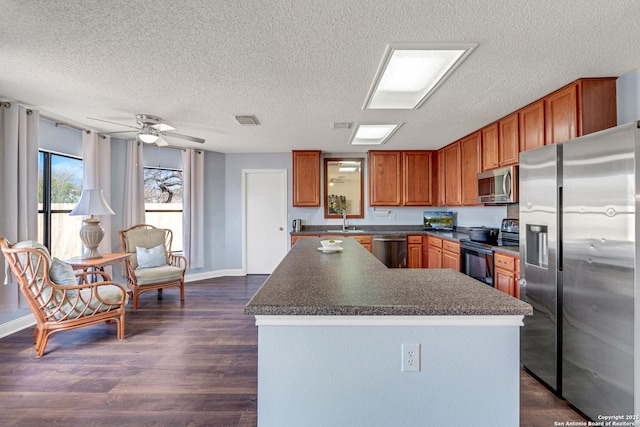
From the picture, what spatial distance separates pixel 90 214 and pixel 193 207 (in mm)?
1766

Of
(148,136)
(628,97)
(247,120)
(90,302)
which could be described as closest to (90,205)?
(148,136)

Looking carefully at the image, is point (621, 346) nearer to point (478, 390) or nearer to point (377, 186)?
point (478, 390)

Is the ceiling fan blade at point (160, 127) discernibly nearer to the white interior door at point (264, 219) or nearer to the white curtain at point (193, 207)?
the white curtain at point (193, 207)

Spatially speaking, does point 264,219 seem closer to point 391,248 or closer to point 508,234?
point 391,248

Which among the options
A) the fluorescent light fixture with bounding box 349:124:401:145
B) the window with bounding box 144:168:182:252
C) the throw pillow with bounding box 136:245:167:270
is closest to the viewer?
the fluorescent light fixture with bounding box 349:124:401:145

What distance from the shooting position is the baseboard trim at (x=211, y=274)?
16.8 feet

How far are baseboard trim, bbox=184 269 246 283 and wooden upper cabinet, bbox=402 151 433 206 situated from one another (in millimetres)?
3349

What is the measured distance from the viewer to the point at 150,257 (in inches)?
157

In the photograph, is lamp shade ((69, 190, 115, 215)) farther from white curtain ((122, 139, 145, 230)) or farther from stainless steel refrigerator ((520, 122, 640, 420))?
stainless steel refrigerator ((520, 122, 640, 420))

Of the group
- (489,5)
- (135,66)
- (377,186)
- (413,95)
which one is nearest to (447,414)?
(489,5)

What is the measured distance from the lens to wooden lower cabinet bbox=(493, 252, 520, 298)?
258cm

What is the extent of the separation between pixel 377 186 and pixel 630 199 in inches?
146

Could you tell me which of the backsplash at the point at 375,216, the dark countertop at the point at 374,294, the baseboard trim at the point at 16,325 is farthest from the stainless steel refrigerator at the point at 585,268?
the baseboard trim at the point at 16,325

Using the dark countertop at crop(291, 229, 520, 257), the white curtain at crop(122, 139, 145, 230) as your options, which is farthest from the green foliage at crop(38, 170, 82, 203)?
the dark countertop at crop(291, 229, 520, 257)
